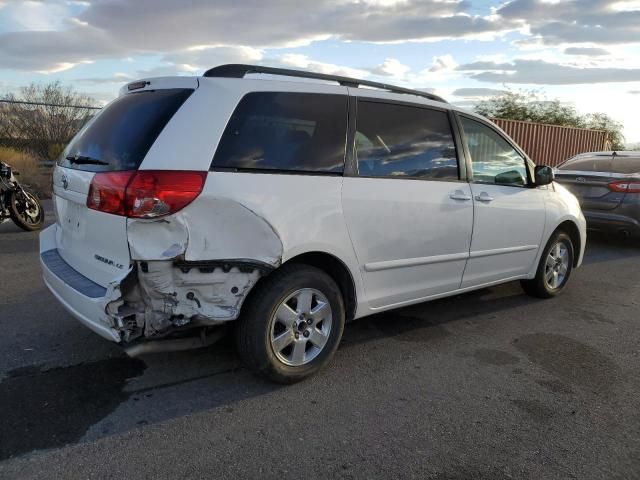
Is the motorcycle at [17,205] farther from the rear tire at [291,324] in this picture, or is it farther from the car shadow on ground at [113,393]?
the rear tire at [291,324]

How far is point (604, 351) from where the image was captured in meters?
4.21

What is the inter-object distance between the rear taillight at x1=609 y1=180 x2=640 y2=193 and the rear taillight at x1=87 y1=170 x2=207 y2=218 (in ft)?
23.5

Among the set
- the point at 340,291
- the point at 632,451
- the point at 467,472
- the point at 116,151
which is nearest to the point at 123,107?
the point at 116,151

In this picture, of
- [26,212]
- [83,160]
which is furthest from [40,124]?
[83,160]

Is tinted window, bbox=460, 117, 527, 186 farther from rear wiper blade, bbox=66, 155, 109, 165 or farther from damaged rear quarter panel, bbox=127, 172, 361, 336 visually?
rear wiper blade, bbox=66, 155, 109, 165

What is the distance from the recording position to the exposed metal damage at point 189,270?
2.87 m

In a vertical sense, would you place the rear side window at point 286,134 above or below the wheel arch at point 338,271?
above

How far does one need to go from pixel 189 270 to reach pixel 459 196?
7.32 feet

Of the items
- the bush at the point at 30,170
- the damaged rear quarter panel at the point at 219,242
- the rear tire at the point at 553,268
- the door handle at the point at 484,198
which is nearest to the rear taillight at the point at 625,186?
the rear tire at the point at 553,268

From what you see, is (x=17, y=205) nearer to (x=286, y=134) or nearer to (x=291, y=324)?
(x=286, y=134)

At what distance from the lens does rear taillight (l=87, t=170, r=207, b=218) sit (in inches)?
112

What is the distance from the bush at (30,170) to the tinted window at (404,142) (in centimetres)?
966

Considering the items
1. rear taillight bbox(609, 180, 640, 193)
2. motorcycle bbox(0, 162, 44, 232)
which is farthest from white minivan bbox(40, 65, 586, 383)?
rear taillight bbox(609, 180, 640, 193)

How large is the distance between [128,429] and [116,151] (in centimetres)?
154
